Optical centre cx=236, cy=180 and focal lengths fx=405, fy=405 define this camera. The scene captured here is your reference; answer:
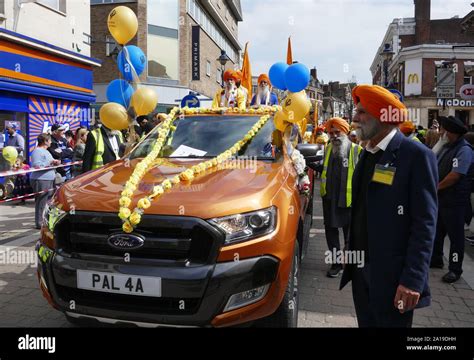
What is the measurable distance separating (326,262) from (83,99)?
1203 cm

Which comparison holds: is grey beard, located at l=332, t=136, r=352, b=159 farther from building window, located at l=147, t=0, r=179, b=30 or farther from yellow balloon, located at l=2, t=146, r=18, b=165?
building window, located at l=147, t=0, r=179, b=30

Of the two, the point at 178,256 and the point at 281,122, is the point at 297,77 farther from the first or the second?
the point at 178,256

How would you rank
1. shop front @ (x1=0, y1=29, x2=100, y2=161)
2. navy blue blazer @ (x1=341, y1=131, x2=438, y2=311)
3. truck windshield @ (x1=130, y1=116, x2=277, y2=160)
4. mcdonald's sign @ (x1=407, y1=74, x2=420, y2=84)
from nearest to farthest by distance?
navy blue blazer @ (x1=341, y1=131, x2=438, y2=311), truck windshield @ (x1=130, y1=116, x2=277, y2=160), shop front @ (x1=0, y1=29, x2=100, y2=161), mcdonald's sign @ (x1=407, y1=74, x2=420, y2=84)

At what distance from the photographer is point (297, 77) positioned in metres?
4.82

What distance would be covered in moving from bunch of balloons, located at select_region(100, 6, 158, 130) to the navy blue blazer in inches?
149

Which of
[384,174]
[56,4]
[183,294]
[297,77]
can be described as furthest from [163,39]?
[384,174]

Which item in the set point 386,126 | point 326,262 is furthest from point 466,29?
point 386,126

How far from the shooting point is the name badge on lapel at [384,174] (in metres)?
2.29

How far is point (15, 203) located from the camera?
9766 mm

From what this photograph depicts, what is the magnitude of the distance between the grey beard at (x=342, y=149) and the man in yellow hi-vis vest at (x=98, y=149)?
10.1 feet

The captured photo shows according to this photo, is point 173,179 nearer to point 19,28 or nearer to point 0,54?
point 0,54

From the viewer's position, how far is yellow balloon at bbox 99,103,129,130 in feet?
17.1

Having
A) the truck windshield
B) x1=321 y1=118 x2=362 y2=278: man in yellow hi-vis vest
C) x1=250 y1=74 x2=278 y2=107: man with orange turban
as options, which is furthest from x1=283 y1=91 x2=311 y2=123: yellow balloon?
x1=250 y1=74 x2=278 y2=107: man with orange turban

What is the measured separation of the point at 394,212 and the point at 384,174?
22cm
